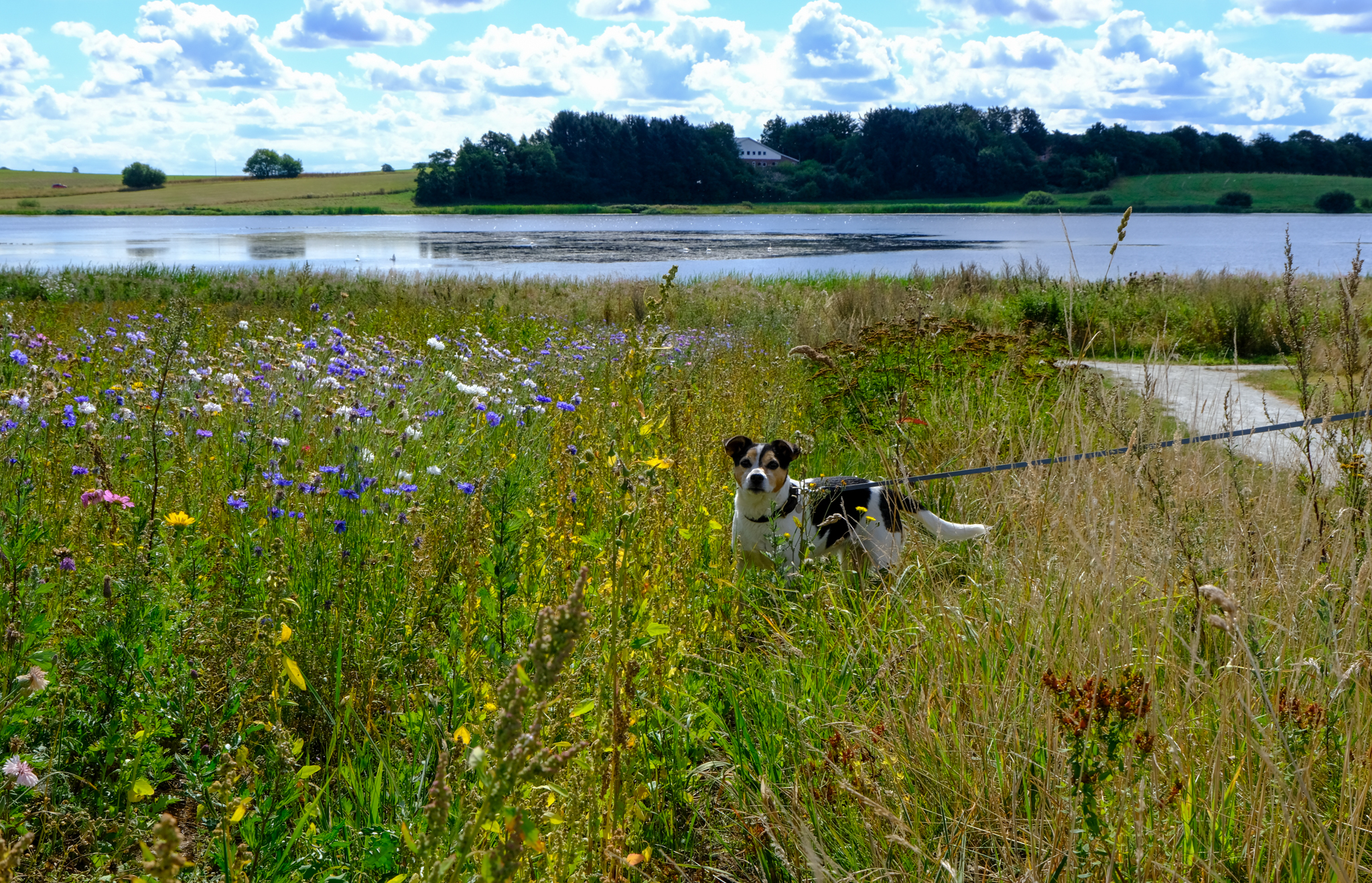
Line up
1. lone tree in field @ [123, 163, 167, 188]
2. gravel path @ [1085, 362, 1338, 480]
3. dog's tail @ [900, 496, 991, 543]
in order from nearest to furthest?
dog's tail @ [900, 496, 991, 543] → gravel path @ [1085, 362, 1338, 480] → lone tree in field @ [123, 163, 167, 188]

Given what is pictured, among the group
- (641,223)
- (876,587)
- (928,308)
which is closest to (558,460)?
(876,587)

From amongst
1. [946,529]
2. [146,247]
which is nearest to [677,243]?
[146,247]

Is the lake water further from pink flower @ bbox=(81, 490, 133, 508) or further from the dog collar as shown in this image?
pink flower @ bbox=(81, 490, 133, 508)

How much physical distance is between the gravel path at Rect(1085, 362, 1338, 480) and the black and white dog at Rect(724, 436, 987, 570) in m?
1.21

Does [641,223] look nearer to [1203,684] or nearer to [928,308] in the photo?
[928,308]

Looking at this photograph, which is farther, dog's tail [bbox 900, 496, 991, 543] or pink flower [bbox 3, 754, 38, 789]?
dog's tail [bbox 900, 496, 991, 543]

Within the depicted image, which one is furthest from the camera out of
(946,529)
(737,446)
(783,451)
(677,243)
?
(677,243)

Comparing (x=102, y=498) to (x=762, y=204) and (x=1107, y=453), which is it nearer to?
(x=1107, y=453)

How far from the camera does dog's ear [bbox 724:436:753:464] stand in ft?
13.9

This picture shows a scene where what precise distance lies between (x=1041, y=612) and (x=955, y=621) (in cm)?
34

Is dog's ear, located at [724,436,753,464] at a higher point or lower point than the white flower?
lower

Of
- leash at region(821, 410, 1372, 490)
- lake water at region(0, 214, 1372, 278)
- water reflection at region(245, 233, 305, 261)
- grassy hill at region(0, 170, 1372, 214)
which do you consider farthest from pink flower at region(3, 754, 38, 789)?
grassy hill at region(0, 170, 1372, 214)

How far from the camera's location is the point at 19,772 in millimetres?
1845

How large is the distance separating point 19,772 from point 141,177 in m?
137
